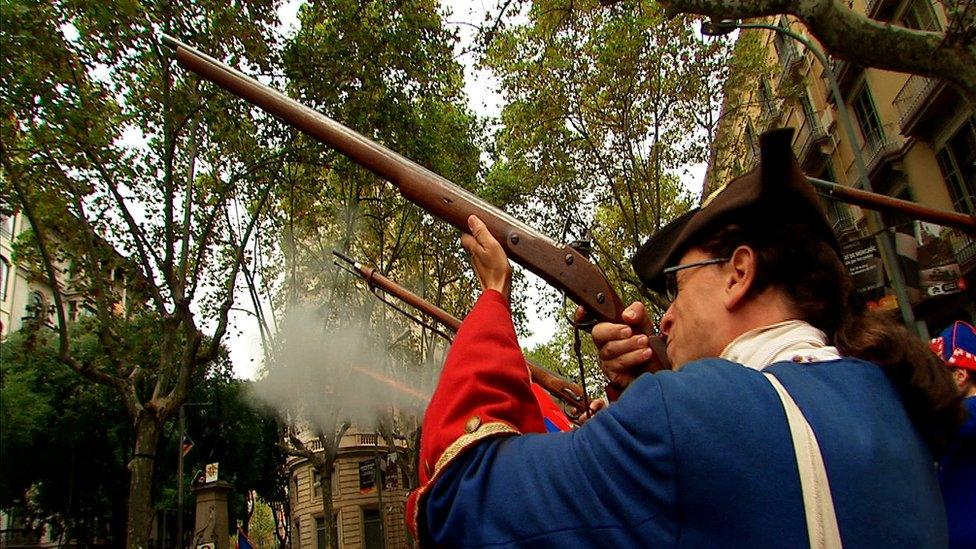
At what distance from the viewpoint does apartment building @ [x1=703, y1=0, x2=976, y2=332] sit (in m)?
14.3

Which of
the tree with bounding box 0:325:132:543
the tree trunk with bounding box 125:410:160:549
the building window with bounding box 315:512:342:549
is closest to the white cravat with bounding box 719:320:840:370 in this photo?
the tree trunk with bounding box 125:410:160:549

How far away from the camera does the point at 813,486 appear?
3.47ft

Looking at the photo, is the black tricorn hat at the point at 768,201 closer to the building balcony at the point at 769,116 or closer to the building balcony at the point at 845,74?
the building balcony at the point at 845,74

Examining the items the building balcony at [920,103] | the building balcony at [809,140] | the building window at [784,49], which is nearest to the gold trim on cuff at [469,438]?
the building balcony at [920,103]

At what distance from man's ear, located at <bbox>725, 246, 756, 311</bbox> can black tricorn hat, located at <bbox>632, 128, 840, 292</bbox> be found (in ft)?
0.28

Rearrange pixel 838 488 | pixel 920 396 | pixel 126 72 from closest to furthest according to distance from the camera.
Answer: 1. pixel 838 488
2. pixel 920 396
3. pixel 126 72

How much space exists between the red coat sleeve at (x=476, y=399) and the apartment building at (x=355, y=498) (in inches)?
1453

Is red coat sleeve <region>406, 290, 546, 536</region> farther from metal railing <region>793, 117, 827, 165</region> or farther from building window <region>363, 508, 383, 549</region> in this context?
building window <region>363, 508, 383, 549</region>

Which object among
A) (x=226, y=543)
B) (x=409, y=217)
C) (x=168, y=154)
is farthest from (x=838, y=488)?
(x=409, y=217)

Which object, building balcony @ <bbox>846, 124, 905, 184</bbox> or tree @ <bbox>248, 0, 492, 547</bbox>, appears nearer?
tree @ <bbox>248, 0, 492, 547</bbox>

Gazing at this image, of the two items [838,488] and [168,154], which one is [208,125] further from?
[838,488]

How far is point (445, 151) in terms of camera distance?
60.8 feet

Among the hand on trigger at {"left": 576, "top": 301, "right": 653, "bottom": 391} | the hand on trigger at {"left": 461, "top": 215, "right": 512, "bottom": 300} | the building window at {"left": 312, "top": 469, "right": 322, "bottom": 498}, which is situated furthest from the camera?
the building window at {"left": 312, "top": 469, "right": 322, "bottom": 498}

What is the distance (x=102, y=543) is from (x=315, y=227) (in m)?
17.0
